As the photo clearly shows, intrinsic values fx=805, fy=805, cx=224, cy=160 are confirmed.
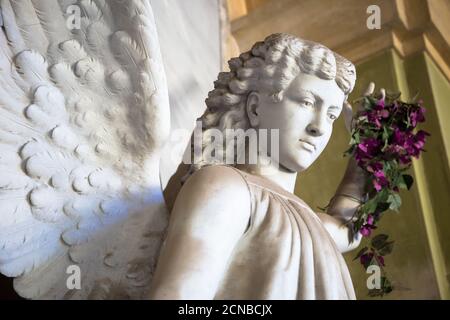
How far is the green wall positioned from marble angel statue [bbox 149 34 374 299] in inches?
31.8

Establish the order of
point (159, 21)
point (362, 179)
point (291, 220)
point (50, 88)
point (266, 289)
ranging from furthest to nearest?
1. point (159, 21)
2. point (362, 179)
3. point (50, 88)
4. point (291, 220)
5. point (266, 289)

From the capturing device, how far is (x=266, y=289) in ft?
5.79

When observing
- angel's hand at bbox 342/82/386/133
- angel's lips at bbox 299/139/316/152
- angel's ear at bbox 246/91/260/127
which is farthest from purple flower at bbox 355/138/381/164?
angel's ear at bbox 246/91/260/127

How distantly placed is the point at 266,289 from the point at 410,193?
1.61 meters

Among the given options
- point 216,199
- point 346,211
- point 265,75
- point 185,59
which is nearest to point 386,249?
point 346,211

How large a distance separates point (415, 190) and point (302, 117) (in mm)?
1251

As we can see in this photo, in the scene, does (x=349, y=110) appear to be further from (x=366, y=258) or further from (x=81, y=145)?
(x=81, y=145)

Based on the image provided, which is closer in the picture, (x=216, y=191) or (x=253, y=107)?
(x=216, y=191)

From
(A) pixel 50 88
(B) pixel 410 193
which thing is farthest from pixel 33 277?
(B) pixel 410 193

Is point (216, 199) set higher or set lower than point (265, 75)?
lower

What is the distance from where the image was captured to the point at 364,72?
3703 millimetres

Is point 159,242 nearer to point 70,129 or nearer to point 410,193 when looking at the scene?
point 70,129

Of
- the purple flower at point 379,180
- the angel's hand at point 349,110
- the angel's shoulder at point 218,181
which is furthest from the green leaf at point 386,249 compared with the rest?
the angel's shoulder at point 218,181

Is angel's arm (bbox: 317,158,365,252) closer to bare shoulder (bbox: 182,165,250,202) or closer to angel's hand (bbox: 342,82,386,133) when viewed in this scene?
angel's hand (bbox: 342,82,386,133)
